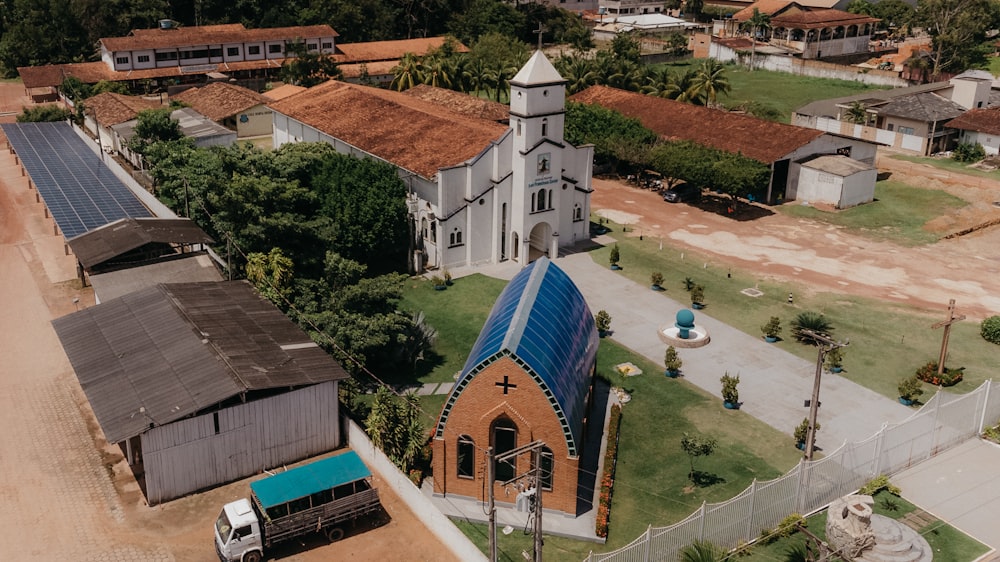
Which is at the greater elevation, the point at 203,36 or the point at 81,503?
the point at 203,36

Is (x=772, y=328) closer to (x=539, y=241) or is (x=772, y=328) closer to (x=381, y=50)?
(x=539, y=241)

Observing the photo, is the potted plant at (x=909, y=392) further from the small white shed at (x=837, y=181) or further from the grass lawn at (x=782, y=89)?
the grass lawn at (x=782, y=89)

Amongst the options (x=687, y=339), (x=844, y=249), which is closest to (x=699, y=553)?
(x=687, y=339)

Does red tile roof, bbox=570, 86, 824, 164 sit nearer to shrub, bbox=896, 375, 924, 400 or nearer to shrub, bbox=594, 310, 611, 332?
shrub, bbox=594, 310, 611, 332

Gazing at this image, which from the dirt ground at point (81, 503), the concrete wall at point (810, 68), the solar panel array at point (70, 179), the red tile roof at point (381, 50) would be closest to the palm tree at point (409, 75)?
the red tile roof at point (381, 50)

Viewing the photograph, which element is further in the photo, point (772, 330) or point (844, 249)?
point (844, 249)

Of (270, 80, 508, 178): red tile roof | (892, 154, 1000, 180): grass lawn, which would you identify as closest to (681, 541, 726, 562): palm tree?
(270, 80, 508, 178): red tile roof
